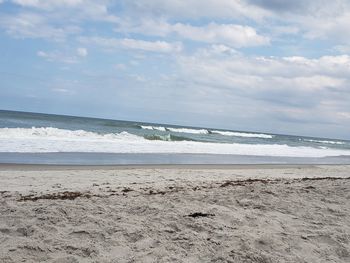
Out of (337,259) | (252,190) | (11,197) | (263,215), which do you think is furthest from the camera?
(252,190)

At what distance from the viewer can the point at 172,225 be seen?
4539mm

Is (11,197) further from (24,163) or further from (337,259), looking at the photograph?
(24,163)

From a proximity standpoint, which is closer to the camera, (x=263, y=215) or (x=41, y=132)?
(x=263, y=215)

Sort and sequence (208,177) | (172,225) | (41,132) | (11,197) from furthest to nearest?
(41,132)
(208,177)
(11,197)
(172,225)

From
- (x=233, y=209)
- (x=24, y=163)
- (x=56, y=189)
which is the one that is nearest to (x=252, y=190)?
(x=233, y=209)

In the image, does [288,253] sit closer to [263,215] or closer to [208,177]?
[263,215]

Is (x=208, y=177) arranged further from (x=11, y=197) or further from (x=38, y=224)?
(x=38, y=224)

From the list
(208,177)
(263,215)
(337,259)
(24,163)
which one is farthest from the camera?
(24,163)

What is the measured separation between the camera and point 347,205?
6.05 meters

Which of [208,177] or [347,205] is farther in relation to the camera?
[208,177]

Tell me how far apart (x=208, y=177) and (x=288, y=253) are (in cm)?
615

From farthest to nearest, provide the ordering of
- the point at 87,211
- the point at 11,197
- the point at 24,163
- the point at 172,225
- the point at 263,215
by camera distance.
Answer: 1. the point at 24,163
2. the point at 11,197
3. the point at 263,215
4. the point at 87,211
5. the point at 172,225

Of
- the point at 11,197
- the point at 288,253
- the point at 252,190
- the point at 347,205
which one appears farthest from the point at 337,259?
the point at 11,197

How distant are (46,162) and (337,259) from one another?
30.8ft
